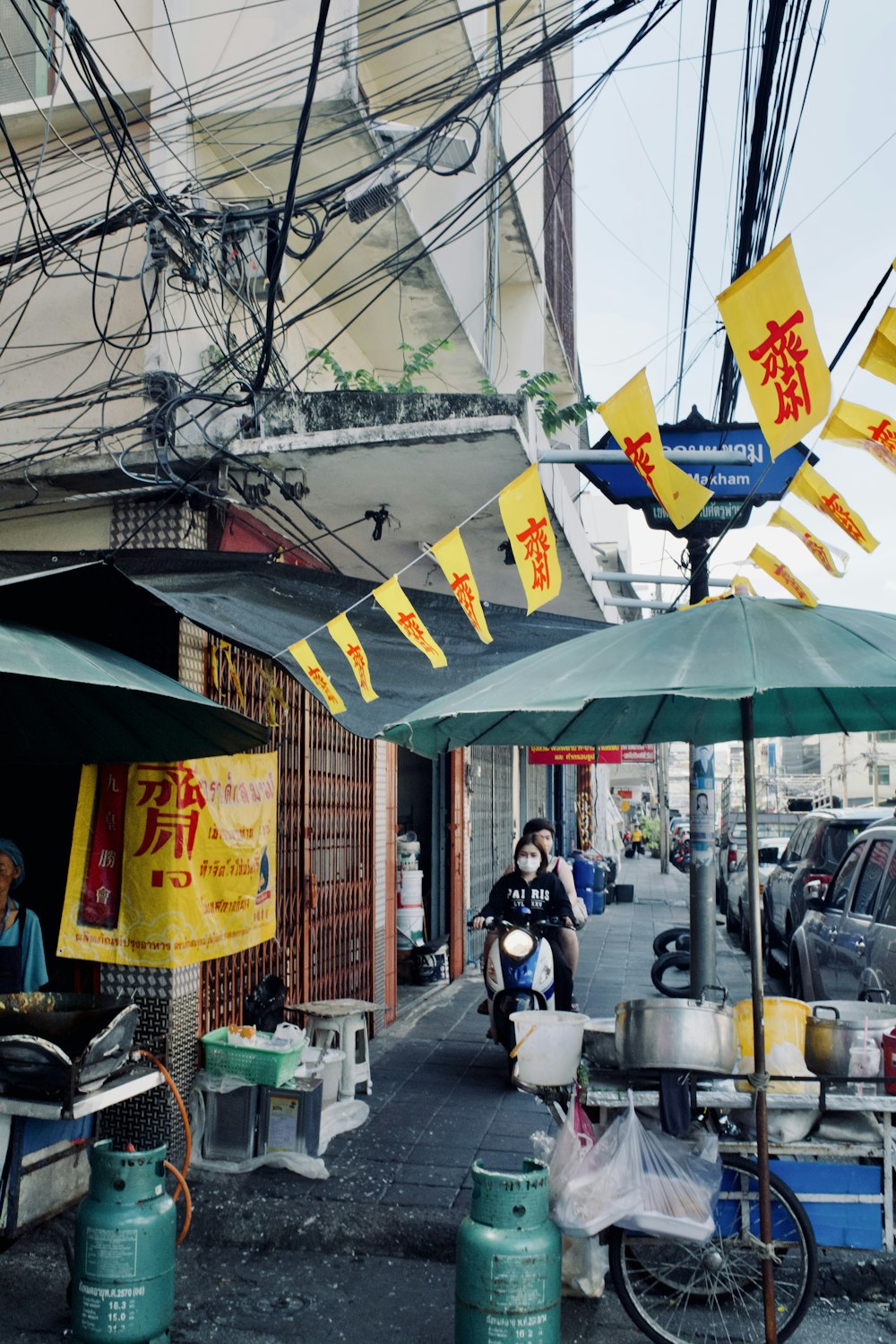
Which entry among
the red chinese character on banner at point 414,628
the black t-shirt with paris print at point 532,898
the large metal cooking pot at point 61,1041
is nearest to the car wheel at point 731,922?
the black t-shirt with paris print at point 532,898

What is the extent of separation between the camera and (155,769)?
559cm

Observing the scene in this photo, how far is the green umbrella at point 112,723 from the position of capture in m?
4.82

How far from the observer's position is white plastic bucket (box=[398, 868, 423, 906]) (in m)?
10.4

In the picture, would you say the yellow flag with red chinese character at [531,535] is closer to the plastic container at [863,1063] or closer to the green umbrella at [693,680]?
the green umbrella at [693,680]

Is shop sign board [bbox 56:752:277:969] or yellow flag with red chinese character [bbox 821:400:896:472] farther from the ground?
yellow flag with red chinese character [bbox 821:400:896:472]

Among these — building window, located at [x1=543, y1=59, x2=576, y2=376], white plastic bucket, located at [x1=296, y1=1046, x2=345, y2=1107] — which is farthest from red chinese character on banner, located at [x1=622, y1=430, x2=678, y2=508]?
building window, located at [x1=543, y1=59, x2=576, y2=376]

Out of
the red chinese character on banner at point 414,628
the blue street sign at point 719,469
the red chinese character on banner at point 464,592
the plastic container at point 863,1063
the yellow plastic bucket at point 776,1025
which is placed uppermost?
the blue street sign at point 719,469

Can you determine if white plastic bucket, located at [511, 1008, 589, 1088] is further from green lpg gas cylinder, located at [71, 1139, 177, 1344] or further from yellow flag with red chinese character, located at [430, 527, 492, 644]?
yellow flag with red chinese character, located at [430, 527, 492, 644]

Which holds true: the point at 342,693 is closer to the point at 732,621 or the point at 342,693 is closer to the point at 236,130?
the point at 732,621

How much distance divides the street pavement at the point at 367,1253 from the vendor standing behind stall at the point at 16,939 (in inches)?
45.8

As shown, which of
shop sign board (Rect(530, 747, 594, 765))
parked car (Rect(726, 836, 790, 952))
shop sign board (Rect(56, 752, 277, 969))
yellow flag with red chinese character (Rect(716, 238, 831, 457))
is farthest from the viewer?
parked car (Rect(726, 836, 790, 952))

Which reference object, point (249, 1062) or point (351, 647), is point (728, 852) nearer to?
point (249, 1062)

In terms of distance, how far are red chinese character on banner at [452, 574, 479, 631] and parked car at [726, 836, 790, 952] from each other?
33.1ft

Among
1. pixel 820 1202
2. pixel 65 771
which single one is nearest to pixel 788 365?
pixel 820 1202
